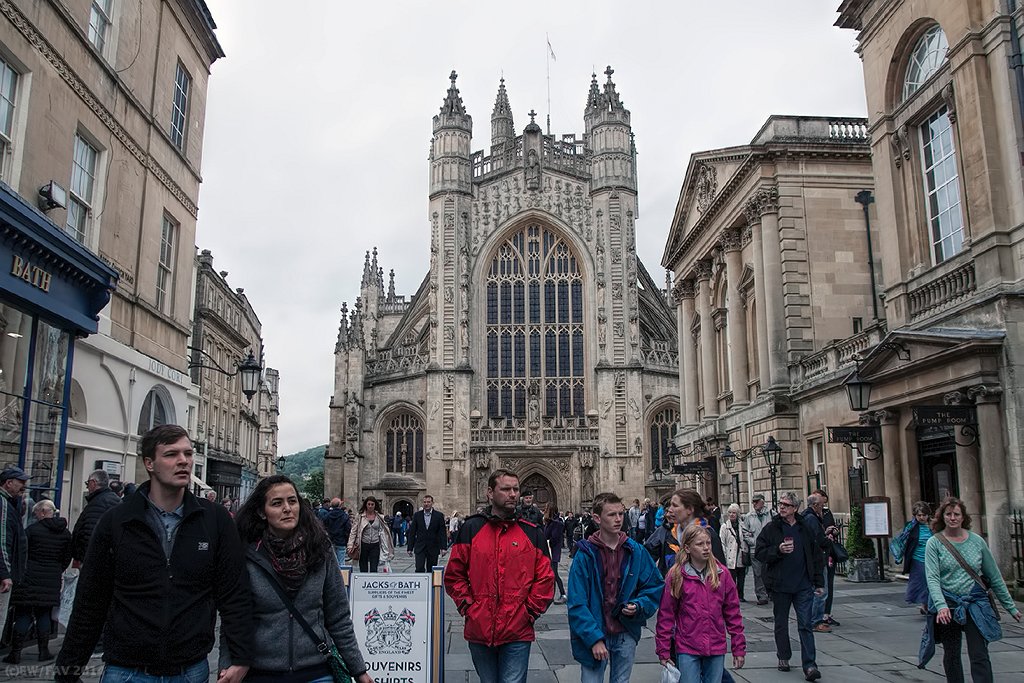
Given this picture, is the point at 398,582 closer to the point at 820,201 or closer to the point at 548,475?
the point at 820,201

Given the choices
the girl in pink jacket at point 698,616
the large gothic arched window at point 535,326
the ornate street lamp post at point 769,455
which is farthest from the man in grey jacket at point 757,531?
the large gothic arched window at point 535,326

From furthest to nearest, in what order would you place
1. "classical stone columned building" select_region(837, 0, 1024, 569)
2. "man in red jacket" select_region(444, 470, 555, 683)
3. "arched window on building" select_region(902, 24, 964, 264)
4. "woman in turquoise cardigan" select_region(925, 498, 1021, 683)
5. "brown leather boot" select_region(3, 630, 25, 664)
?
"arched window on building" select_region(902, 24, 964, 264)
"classical stone columned building" select_region(837, 0, 1024, 569)
"brown leather boot" select_region(3, 630, 25, 664)
"woman in turquoise cardigan" select_region(925, 498, 1021, 683)
"man in red jacket" select_region(444, 470, 555, 683)

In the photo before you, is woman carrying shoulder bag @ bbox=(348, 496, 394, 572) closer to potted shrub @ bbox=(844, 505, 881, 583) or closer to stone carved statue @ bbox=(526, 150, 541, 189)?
potted shrub @ bbox=(844, 505, 881, 583)

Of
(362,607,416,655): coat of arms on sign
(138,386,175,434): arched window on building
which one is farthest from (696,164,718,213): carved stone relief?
(362,607,416,655): coat of arms on sign

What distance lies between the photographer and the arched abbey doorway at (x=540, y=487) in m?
42.8

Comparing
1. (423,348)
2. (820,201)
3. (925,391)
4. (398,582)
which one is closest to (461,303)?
(423,348)

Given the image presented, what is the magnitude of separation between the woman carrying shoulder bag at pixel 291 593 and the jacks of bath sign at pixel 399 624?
2842mm

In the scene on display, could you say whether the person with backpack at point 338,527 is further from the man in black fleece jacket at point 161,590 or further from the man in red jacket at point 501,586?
the man in black fleece jacket at point 161,590

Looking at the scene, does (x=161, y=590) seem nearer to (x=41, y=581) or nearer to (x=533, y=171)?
(x=41, y=581)

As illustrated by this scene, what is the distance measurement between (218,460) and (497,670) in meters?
32.8

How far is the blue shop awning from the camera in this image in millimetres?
9094

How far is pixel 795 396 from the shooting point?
20.5 metres

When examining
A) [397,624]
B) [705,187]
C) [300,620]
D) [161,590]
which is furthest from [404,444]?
[161,590]

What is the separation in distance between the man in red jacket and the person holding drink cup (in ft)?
12.1
